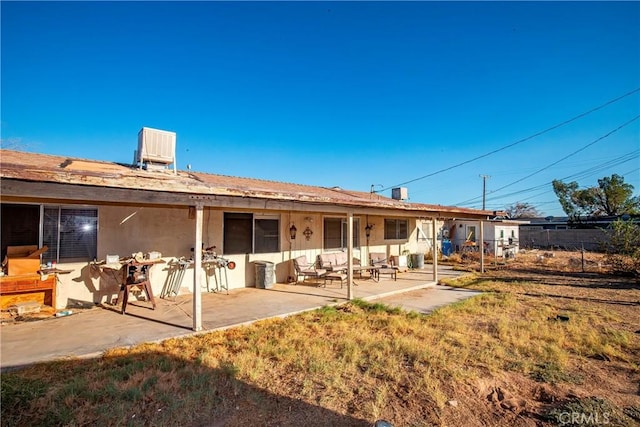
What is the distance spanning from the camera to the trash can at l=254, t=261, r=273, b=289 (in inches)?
321

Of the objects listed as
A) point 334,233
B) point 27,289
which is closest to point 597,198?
point 334,233

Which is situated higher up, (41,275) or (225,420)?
(41,275)

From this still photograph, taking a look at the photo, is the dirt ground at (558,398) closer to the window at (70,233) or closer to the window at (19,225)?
the window at (70,233)

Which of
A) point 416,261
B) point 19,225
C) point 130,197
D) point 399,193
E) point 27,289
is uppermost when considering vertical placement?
point 399,193

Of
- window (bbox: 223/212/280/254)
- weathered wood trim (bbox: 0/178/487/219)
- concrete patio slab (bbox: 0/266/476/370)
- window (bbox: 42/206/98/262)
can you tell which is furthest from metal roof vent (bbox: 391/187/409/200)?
window (bbox: 42/206/98/262)

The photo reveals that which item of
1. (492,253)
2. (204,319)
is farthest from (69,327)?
(492,253)

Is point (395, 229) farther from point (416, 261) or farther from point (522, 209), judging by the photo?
point (522, 209)

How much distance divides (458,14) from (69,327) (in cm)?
1111

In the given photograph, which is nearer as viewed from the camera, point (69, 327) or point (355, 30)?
point (69, 327)

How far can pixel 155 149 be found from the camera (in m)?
6.35

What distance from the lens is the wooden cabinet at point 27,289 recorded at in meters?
5.27

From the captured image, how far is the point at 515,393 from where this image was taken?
332 cm

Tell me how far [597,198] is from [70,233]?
37.5 m

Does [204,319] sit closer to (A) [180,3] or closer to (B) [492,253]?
(A) [180,3]
